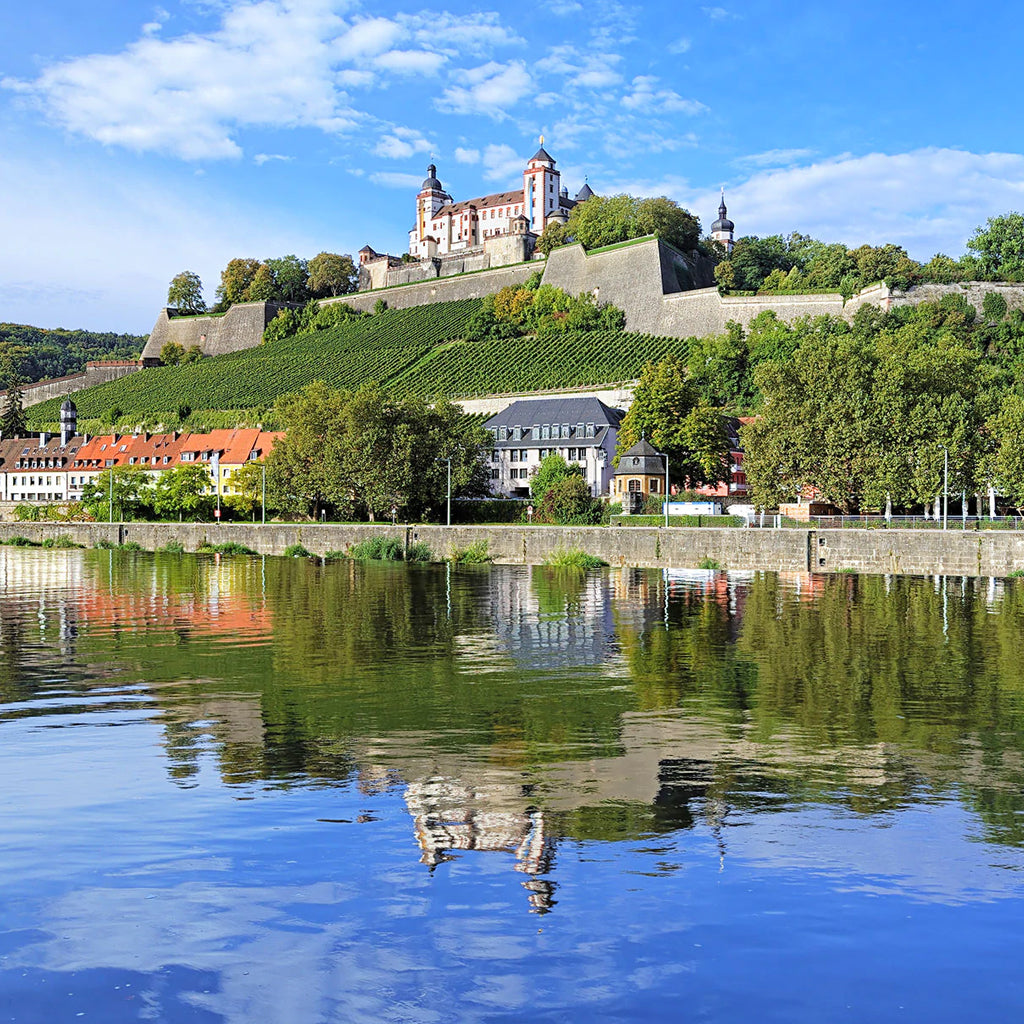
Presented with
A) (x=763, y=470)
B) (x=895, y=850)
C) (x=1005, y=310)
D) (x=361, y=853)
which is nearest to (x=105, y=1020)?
(x=361, y=853)

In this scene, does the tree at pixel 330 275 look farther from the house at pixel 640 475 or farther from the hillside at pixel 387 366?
the house at pixel 640 475

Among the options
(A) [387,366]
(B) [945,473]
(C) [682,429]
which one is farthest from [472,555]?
(A) [387,366]

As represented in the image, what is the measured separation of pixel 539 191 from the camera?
155 meters

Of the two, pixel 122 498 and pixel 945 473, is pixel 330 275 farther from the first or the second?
pixel 945 473

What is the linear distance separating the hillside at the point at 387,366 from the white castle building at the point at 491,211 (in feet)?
99.1

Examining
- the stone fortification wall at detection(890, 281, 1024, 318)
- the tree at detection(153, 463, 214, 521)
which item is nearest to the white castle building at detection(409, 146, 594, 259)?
the stone fortification wall at detection(890, 281, 1024, 318)

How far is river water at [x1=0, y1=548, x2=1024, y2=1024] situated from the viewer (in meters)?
7.67

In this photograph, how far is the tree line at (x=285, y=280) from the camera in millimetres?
146375

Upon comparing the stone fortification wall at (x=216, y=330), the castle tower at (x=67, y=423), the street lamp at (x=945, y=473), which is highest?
the stone fortification wall at (x=216, y=330)

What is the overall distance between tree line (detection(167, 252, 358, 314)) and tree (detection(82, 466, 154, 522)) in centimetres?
6596

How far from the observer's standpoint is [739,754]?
14.2 metres

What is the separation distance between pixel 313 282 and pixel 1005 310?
91.0 m

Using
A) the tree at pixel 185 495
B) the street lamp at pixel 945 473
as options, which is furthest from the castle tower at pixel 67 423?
the street lamp at pixel 945 473

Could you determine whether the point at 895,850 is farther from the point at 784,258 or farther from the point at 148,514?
the point at 784,258
